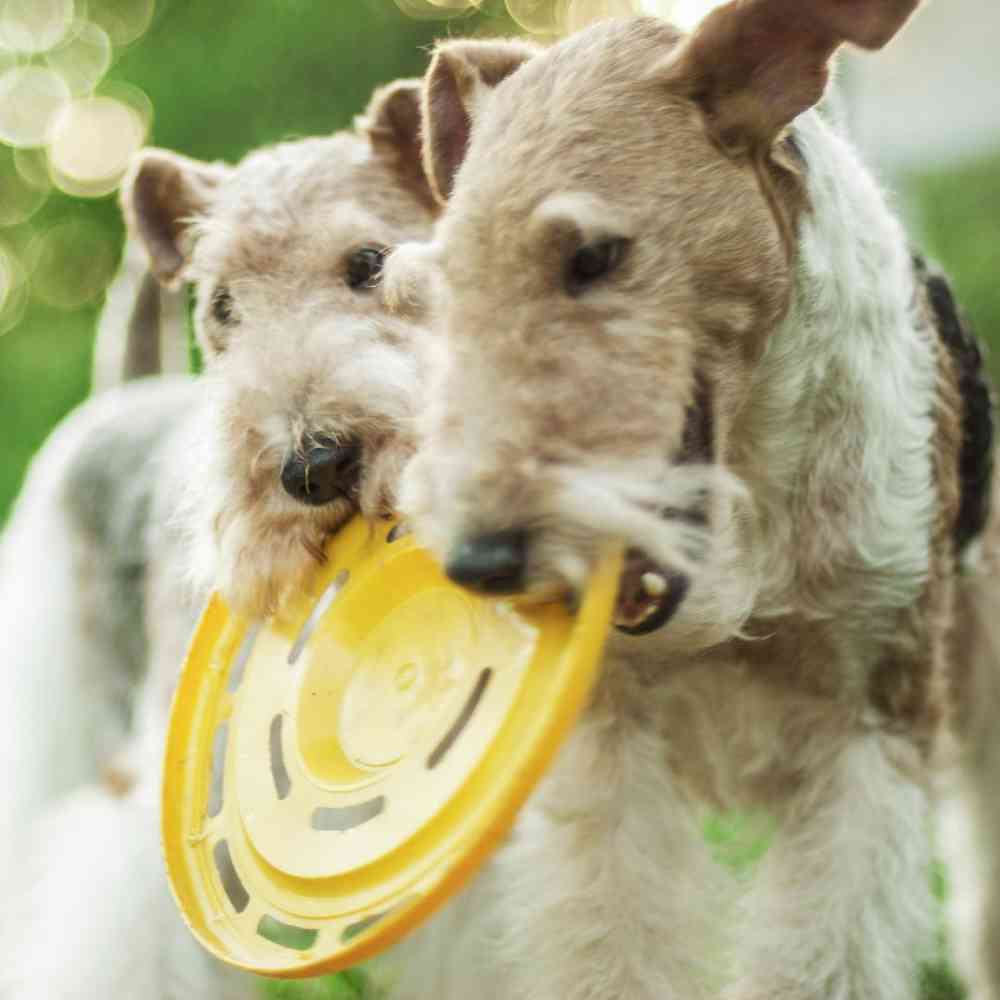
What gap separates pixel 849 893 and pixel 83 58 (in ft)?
34.1

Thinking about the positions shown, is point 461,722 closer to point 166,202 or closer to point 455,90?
point 455,90

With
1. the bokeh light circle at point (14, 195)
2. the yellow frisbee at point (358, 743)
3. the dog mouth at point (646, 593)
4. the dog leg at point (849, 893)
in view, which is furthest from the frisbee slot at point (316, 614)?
the bokeh light circle at point (14, 195)

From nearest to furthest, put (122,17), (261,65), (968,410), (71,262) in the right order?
(968,410) → (261,65) → (122,17) → (71,262)

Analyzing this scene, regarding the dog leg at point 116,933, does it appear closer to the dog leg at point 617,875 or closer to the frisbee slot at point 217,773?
the frisbee slot at point 217,773

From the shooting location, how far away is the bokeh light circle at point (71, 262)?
12.4 m

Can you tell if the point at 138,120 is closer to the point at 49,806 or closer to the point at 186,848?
the point at 49,806

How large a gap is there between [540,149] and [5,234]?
11.4m

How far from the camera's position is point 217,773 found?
305 cm

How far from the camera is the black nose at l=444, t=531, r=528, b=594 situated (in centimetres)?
205

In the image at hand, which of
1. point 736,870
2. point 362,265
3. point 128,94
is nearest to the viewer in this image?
point 362,265

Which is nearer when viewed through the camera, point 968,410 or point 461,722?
point 461,722

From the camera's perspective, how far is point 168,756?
298cm

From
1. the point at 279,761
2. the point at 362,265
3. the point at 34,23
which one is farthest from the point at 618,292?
the point at 34,23

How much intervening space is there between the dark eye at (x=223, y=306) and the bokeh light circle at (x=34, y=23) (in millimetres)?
9092
